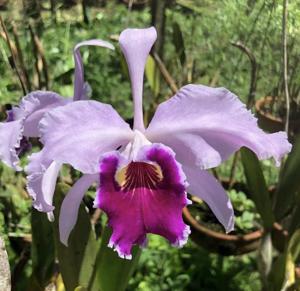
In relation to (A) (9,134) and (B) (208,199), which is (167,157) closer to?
(B) (208,199)

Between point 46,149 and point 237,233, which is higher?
point 46,149

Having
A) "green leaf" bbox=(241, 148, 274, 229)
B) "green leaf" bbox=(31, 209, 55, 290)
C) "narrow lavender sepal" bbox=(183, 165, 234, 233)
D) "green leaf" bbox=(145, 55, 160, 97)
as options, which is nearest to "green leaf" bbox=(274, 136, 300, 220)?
"green leaf" bbox=(241, 148, 274, 229)

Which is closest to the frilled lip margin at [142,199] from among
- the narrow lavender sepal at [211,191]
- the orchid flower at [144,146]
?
the orchid flower at [144,146]

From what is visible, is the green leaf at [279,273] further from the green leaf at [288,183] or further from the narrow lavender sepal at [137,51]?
the narrow lavender sepal at [137,51]

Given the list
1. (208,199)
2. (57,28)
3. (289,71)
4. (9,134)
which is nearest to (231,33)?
(289,71)

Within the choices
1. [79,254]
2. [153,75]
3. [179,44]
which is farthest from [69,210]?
[153,75]
